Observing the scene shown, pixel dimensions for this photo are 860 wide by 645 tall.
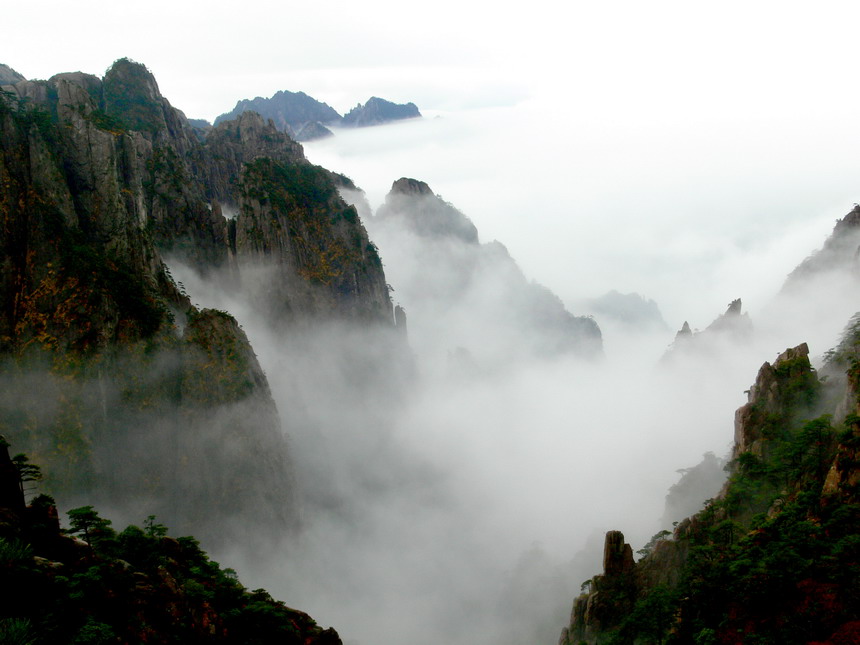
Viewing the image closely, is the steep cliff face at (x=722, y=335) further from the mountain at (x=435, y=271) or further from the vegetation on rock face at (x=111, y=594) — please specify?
the vegetation on rock face at (x=111, y=594)

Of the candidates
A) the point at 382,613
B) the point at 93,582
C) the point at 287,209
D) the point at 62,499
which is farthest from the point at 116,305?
the point at 382,613

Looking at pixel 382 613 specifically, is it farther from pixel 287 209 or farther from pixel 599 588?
pixel 287 209

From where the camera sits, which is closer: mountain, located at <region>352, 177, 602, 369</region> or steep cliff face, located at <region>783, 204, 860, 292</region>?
steep cliff face, located at <region>783, 204, 860, 292</region>

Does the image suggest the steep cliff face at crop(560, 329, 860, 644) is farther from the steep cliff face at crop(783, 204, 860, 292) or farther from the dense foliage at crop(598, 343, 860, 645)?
the steep cliff face at crop(783, 204, 860, 292)

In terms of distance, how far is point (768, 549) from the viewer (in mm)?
33406

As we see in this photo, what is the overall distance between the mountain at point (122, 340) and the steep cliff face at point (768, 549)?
38.7 meters

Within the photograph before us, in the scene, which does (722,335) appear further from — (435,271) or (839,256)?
(435,271)

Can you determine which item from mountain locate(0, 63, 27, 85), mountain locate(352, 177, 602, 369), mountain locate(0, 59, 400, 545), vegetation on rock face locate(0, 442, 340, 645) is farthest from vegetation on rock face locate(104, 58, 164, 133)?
mountain locate(352, 177, 602, 369)

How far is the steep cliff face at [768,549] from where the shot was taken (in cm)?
2789

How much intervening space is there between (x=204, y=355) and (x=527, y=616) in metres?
55.4

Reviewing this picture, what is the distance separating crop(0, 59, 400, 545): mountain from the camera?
43094 mm

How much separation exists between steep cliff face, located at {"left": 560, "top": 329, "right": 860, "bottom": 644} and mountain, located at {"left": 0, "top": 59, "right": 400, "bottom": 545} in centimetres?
3874

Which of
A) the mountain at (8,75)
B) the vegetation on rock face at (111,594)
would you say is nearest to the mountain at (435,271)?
the mountain at (8,75)

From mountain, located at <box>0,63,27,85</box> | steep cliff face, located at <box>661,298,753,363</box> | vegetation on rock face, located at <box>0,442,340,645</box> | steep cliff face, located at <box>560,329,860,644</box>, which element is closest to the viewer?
vegetation on rock face, located at <box>0,442,340,645</box>
